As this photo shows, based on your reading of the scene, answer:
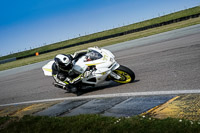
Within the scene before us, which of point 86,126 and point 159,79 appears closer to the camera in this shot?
point 86,126

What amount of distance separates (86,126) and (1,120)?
8.75 feet

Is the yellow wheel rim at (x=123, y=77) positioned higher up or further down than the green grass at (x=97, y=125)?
higher up

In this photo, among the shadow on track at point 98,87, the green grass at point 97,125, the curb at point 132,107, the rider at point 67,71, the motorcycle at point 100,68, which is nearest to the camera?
the green grass at point 97,125

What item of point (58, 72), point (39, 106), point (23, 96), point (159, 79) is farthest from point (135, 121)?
point (23, 96)

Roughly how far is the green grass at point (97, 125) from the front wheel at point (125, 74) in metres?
2.70

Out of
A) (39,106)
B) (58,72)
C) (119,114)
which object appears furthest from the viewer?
(58,72)

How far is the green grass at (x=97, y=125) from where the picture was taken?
3.63 metres

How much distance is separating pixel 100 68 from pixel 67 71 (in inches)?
44.4

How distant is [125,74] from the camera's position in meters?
7.57

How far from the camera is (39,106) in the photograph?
7.13 m

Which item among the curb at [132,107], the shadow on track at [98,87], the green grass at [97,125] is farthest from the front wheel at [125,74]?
the green grass at [97,125]

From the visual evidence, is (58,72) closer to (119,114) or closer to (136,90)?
(136,90)

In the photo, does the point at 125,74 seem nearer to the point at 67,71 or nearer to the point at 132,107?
the point at 67,71

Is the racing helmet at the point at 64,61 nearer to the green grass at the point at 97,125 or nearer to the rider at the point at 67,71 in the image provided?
the rider at the point at 67,71
